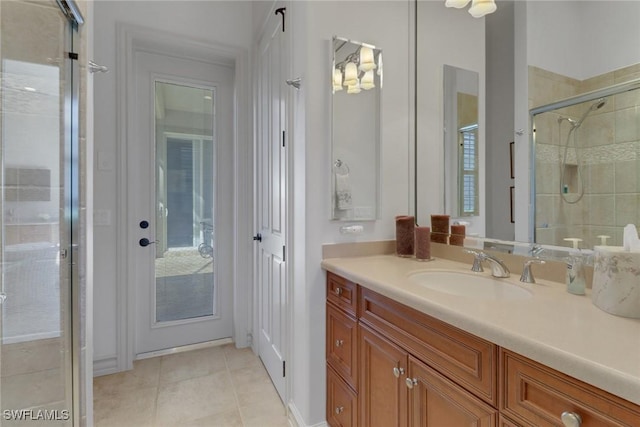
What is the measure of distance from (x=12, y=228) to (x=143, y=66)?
1641 millimetres

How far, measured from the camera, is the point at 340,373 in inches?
55.5

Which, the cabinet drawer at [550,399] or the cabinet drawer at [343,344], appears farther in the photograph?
the cabinet drawer at [343,344]

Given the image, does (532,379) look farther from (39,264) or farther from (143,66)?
(143,66)

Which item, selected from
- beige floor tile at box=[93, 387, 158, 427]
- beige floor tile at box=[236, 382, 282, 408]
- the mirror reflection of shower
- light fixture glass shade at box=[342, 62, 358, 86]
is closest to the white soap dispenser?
the mirror reflection of shower

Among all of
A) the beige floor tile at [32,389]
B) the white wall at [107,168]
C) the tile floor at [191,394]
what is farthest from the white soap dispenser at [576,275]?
the white wall at [107,168]

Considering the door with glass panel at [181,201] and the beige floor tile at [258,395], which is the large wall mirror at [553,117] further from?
the door with glass panel at [181,201]

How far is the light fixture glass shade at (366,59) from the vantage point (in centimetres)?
161

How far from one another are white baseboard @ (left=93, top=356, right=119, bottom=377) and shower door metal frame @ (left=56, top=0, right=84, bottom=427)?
0.95m

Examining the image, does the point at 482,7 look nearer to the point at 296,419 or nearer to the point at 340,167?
the point at 340,167

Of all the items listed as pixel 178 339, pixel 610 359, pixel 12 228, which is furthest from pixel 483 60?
pixel 178 339

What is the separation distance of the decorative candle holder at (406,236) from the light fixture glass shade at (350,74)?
763mm

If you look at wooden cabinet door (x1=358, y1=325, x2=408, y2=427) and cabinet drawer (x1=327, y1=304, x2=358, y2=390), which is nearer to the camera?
wooden cabinet door (x1=358, y1=325, x2=408, y2=427)

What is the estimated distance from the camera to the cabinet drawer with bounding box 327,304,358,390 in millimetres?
1312

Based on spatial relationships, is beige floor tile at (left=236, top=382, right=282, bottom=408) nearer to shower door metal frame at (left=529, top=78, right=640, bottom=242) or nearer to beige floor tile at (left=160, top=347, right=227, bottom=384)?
beige floor tile at (left=160, top=347, right=227, bottom=384)
